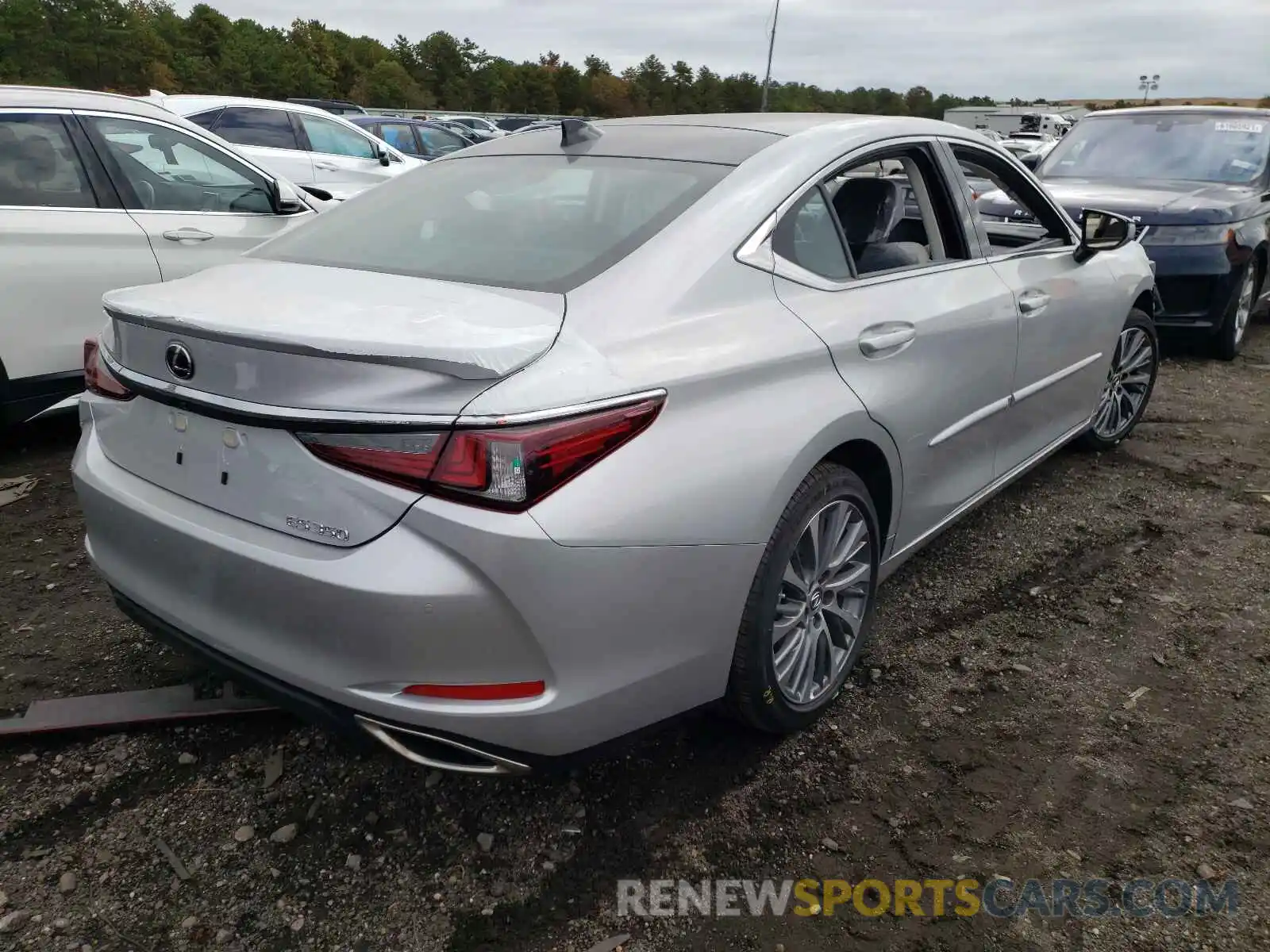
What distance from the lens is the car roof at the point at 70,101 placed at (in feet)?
14.2

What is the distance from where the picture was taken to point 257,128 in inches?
403

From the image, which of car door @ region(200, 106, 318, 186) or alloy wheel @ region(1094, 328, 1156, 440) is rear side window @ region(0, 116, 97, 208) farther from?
car door @ region(200, 106, 318, 186)

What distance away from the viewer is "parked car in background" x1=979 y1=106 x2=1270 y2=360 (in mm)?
6531

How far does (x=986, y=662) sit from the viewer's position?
3041mm

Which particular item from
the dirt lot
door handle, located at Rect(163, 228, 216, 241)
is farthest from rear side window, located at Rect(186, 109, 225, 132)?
the dirt lot

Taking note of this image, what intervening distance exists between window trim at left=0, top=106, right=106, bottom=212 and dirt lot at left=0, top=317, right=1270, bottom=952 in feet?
6.02

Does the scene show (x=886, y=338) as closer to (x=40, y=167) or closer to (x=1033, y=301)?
(x=1033, y=301)

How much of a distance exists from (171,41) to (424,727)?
249ft

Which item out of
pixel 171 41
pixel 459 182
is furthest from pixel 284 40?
pixel 459 182

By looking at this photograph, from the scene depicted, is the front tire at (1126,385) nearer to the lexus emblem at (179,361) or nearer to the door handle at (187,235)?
the lexus emblem at (179,361)

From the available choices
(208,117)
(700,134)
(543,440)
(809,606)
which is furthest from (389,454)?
(208,117)

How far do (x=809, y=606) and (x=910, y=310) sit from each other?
35.8 inches

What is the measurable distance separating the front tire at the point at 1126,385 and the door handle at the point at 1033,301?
3.65 feet

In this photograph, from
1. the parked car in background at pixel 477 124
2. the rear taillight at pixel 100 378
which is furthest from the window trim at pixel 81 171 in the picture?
the parked car in background at pixel 477 124
